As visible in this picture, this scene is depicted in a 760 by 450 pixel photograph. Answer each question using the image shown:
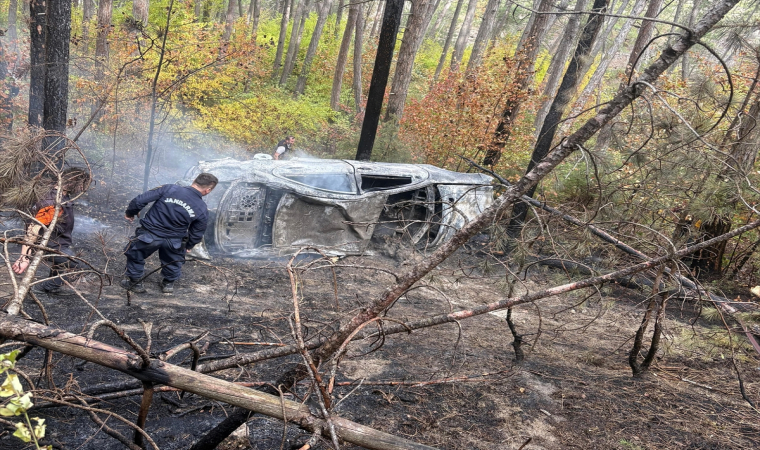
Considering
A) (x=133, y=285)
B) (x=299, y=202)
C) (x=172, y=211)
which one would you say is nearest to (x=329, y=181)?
(x=299, y=202)

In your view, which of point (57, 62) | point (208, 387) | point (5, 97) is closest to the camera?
point (208, 387)

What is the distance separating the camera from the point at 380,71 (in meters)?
9.33

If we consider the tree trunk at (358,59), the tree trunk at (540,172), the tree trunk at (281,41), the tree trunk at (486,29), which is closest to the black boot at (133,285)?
the tree trunk at (540,172)

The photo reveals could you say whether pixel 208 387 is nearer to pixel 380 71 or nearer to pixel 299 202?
pixel 299 202

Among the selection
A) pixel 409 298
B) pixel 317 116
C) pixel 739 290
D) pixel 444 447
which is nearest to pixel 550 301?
pixel 409 298

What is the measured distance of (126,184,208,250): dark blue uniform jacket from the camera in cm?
522

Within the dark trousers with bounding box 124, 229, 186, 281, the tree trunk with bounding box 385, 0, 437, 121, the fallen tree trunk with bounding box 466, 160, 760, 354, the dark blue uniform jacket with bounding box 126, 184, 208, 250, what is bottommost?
the dark trousers with bounding box 124, 229, 186, 281

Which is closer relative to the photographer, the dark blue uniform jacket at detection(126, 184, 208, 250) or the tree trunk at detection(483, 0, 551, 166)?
the dark blue uniform jacket at detection(126, 184, 208, 250)

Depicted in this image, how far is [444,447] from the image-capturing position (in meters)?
3.22

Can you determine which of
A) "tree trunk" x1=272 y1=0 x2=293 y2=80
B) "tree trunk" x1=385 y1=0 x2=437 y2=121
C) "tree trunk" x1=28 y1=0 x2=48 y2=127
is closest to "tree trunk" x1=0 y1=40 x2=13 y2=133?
"tree trunk" x1=28 y1=0 x2=48 y2=127

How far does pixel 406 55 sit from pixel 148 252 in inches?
317

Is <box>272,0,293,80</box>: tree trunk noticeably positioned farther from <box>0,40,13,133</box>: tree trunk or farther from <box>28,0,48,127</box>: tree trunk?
<box>28,0,48,127</box>: tree trunk

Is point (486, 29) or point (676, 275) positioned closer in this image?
point (676, 275)

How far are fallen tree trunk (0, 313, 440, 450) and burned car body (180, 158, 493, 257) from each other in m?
3.75
